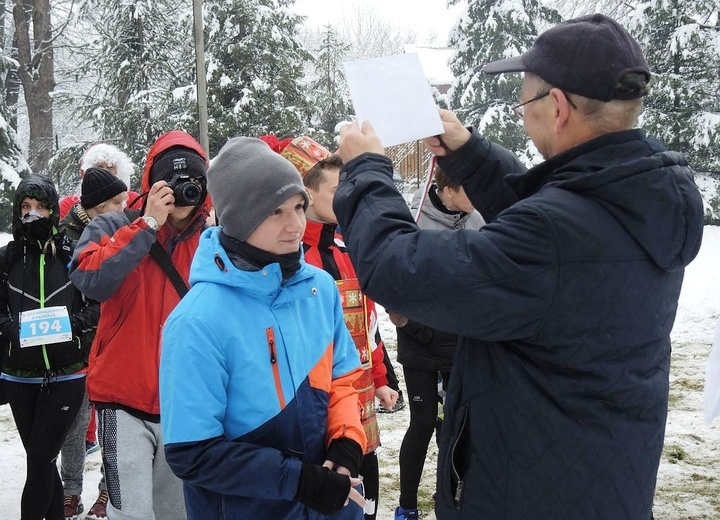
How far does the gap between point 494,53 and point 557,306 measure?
59.2 ft

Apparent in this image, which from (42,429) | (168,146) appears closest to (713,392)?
(168,146)

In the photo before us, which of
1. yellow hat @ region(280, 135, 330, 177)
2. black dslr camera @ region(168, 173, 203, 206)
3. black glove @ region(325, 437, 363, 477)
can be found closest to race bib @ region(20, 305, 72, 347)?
black dslr camera @ region(168, 173, 203, 206)

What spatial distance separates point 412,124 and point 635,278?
2.16ft

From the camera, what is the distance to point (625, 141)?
60.4 inches

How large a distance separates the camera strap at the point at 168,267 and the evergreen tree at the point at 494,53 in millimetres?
15323

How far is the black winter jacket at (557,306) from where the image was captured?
1.42m

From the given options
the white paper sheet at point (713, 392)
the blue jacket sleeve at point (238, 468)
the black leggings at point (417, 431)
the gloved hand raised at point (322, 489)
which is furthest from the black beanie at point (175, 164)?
the white paper sheet at point (713, 392)

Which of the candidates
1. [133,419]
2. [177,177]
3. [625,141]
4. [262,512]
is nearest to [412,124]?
[625,141]

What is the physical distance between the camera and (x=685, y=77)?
15.8 m

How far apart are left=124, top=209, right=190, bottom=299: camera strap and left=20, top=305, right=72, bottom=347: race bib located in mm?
1126

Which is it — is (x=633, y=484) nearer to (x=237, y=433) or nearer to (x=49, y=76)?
(x=237, y=433)

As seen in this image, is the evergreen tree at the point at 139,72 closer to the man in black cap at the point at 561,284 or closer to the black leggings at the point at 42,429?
the black leggings at the point at 42,429

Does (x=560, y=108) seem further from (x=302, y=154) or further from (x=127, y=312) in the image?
(x=127, y=312)

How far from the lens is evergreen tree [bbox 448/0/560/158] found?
1767cm
